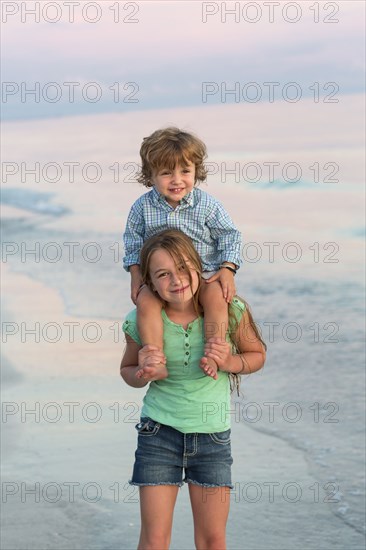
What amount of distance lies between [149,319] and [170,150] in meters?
0.59

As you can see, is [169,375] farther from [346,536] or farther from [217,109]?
[217,109]

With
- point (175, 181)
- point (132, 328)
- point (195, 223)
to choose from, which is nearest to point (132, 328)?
point (132, 328)

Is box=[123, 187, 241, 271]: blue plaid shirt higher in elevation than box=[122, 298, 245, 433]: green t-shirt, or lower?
higher

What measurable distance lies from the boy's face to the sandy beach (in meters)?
2.79

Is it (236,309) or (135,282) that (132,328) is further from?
(236,309)

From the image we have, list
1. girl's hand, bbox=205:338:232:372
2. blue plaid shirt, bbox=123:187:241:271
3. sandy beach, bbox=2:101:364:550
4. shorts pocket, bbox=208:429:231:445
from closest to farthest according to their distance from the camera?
girl's hand, bbox=205:338:232:372
shorts pocket, bbox=208:429:231:445
blue plaid shirt, bbox=123:187:241:271
sandy beach, bbox=2:101:364:550

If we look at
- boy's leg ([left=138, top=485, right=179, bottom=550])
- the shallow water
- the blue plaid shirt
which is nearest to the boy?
the blue plaid shirt

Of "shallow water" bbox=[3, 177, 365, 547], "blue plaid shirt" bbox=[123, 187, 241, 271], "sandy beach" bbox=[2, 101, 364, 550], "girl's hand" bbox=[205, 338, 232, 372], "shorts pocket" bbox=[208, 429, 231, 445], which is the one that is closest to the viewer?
"girl's hand" bbox=[205, 338, 232, 372]

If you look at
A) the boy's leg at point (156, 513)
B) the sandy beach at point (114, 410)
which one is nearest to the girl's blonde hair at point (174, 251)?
the boy's leg at point (156, 513)

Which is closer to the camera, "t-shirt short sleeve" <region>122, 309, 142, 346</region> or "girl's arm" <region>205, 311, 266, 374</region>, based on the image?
"girl's arm" <region>205, 311, 266, 374</region>

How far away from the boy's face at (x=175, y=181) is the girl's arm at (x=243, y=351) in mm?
486

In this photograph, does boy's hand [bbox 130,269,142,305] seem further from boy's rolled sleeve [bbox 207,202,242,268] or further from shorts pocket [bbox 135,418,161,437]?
shorts pocket [bbox 135,418,161,437]

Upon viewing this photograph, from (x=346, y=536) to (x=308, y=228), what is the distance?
1162cm

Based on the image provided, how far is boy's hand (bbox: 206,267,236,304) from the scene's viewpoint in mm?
4020
